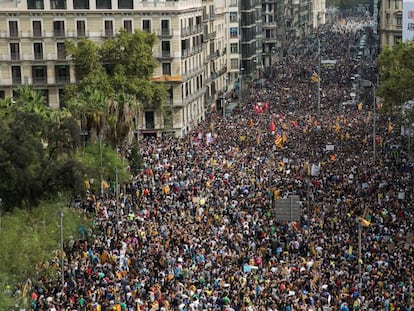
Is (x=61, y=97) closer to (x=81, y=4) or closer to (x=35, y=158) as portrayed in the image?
(x=81, y=4)

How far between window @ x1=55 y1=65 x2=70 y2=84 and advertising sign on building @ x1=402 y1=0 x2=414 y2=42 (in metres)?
37.8

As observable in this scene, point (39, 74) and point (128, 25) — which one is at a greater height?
point (128, 25)

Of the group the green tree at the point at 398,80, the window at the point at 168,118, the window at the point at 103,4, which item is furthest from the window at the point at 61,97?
the green tree at the point at 398,80

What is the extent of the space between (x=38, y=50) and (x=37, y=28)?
1.97m

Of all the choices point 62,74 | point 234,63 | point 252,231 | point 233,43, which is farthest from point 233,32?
point 252,231

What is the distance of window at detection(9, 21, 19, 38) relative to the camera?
83938 mm

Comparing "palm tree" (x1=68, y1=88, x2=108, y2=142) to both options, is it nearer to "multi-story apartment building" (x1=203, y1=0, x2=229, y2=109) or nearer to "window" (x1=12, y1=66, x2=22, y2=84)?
"window" (x1=12, y1=66, x2=22, y2=84)

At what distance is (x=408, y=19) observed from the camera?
101625mm

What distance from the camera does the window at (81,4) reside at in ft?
277

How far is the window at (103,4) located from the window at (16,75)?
9.12 m

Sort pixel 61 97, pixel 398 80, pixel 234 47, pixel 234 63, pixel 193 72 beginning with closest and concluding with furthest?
pixel 398 80 < pixel 61 97 < pixel 193 72 < pixel 234 47 < pixel 234 63

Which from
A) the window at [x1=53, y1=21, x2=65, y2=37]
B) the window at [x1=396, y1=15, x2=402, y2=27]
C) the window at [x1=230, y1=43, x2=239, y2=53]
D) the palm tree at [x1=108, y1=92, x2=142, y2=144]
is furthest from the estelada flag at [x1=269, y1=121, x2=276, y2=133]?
the window at [x1=230, y1=43, x2=239, y2=53]

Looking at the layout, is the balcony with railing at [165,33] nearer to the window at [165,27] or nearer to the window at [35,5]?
the window at [165,27]

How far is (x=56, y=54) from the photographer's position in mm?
85062
